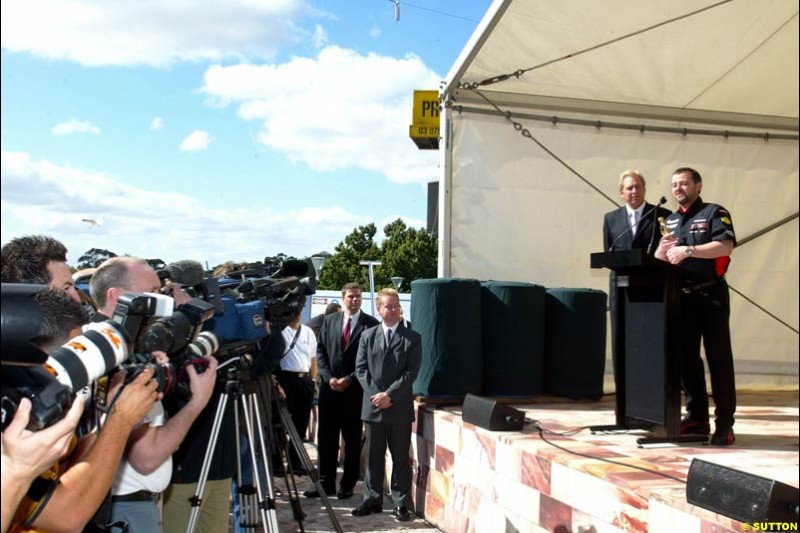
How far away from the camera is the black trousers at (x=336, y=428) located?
6441mm

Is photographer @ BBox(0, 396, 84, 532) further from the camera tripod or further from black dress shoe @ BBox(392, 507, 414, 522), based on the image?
black dress shoe @ BBox(392, 507, 414, 522)

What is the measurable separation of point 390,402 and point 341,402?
1.10 meters

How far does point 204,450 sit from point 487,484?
173 centimetres

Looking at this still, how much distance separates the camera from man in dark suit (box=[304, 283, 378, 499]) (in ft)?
21.1

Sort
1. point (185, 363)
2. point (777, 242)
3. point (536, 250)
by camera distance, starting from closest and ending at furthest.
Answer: point (185, 363) → point (536, 250) → point (777, 242)

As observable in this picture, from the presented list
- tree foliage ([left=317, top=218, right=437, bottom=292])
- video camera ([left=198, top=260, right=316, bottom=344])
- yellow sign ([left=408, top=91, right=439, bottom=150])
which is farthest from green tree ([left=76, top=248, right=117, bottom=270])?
tree foliage ([left=317, top=218, right=437, bottom=292])

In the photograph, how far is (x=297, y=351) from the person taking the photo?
7074 mm

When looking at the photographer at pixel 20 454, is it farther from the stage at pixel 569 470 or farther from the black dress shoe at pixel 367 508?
the black dress shoe at pixel 367 508

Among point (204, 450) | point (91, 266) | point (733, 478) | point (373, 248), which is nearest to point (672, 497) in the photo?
point (733, 478)

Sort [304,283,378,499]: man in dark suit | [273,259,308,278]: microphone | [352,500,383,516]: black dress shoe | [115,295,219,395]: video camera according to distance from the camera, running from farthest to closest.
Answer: [304,283,378,499]: man in dark suit < [352,500,383,516]: black dress shoe < [273,259,308,278]: microphone < [115,295,219,395]: video camera

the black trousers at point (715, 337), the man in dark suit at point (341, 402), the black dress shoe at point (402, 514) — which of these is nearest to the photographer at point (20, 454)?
the black trousers at point (715, 337)

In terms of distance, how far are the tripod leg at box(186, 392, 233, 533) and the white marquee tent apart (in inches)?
124

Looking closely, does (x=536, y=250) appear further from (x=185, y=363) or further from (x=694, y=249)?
(x=185, y=363)

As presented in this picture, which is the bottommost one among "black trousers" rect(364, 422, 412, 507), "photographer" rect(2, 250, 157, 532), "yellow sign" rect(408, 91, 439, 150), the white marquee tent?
"black trousers" rect(364, 422, 412, 507)
